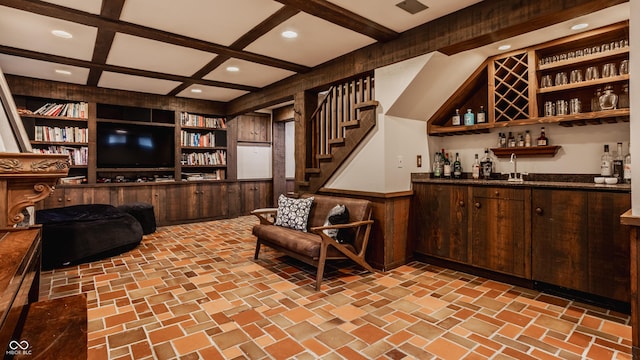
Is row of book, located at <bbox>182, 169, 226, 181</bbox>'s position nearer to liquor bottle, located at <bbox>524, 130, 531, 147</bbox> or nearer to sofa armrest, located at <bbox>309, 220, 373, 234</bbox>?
sofa armrest, located at <bbox>309, 220, 373, 234</bbox>

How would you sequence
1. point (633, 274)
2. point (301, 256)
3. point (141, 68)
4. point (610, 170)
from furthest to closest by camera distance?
point (141, 68), point (301, 256), point (610, 170), point (633, 274)

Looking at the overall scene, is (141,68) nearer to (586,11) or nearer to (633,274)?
(586,11)

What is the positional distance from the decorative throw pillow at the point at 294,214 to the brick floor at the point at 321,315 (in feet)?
1.52

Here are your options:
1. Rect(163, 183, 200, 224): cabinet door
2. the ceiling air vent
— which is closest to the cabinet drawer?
the ceiling air vent

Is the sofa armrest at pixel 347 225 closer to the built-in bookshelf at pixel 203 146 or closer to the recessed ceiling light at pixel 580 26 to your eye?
the recessed ceiling light at pixel 580 26

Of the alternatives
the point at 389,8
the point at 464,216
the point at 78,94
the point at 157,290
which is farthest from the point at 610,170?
the point at 78,94

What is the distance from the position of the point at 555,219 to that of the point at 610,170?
726 millimetres

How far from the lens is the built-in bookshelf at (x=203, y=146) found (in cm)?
650

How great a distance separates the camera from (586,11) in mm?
2355

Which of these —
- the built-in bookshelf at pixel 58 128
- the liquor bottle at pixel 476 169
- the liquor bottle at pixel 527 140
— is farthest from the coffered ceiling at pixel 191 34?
the liquor bottle at pixel 476 169

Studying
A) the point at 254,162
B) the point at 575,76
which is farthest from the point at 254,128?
the point at 575,76

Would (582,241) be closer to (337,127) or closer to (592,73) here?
(592,73)

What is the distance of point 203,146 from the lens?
263 inches

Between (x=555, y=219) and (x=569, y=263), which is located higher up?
(x=555, y=219)
